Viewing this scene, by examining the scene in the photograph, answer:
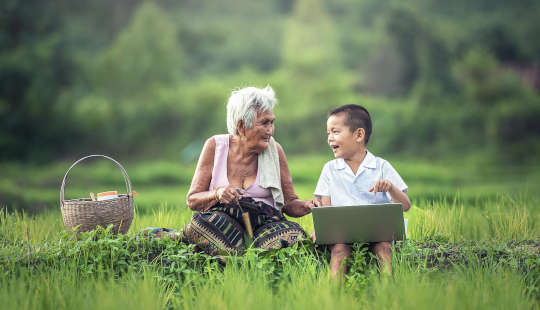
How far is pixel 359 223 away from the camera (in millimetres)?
3492

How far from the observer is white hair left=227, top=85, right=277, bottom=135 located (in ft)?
13.2

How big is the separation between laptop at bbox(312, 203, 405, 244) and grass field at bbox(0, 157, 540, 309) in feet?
0.62

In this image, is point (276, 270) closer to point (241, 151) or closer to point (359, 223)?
point (359, 223)

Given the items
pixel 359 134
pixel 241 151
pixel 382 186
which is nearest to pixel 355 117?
pixel 359 134

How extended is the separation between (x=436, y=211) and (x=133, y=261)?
10.3 ft

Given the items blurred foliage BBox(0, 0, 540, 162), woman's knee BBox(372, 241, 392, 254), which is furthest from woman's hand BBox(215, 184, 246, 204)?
blurred foliage BBox(0, 0, 540, 162)

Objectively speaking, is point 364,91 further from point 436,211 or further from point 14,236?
point 14,236

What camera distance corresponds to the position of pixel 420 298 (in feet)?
9.75

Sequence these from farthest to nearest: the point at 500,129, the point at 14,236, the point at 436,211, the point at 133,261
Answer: the point at 500,129 → the point at 436,211 → the point at 14,236 → the point at 133,261

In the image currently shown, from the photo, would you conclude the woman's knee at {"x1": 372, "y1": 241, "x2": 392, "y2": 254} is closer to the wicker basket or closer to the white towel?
the white towel

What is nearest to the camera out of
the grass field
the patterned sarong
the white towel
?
the grass field

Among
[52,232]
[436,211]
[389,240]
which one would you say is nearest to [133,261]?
[52,232]

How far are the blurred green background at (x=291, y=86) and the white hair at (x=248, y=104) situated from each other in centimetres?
1373

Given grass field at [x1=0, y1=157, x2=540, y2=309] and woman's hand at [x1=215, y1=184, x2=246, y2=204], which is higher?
woman's hand at [x1=215, y1=184, x2=246, y2=204]
